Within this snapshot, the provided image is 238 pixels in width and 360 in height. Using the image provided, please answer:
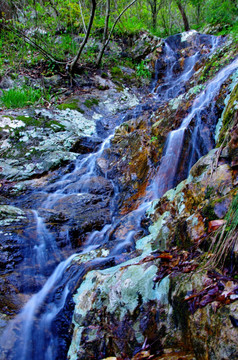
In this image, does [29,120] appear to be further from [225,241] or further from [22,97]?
[225,241]

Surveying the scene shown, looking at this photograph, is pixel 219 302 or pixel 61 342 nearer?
pixel 219 302

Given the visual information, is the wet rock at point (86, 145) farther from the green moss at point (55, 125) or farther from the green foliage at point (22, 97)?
the green foliage at point (22, 97)

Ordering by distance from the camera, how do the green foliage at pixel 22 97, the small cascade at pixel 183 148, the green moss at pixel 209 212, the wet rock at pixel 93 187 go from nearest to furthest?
the green moss at pixel 209 212 → the small cascade at pixel 183 148 → the wet rock at pixel 93 187 → the green foliage at pixel 22 97

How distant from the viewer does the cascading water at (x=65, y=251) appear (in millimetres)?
2468

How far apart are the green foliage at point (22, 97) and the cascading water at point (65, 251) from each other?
3559mm

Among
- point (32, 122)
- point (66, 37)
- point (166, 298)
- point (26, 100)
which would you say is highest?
point (66, 37)

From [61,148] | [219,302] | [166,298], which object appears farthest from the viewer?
[61,148]

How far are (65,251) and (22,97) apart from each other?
679 cm

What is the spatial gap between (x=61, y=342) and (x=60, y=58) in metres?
11.4

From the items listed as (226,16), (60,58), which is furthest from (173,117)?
(226,16)

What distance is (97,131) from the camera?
334 inches

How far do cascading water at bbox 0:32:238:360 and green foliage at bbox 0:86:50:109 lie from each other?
11.7ft

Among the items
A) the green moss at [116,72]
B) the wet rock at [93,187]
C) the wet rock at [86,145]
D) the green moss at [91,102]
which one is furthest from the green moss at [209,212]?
the green moss at [116,72]

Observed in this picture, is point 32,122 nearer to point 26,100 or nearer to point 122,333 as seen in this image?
point 26,100
